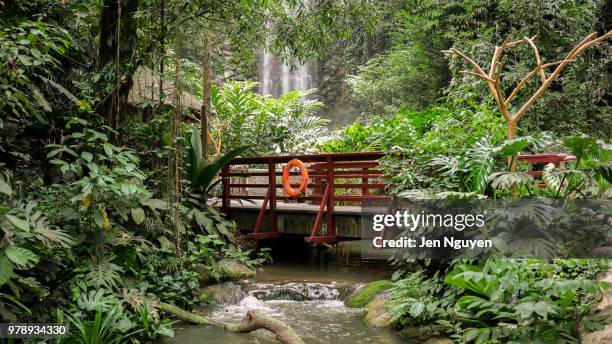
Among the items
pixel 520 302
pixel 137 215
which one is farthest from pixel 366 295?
pixel 137 215

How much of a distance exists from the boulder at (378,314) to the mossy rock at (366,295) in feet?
0.92

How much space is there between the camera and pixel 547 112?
1038cm

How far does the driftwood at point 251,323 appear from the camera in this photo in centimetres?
413

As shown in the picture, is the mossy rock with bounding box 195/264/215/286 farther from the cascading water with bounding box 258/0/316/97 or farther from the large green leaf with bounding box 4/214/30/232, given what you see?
the cascading water with bounding box 258/0/316/97

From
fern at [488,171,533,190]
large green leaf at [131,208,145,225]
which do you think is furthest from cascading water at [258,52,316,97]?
fern at [488,171,533,190]

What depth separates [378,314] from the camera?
5152 millimetres

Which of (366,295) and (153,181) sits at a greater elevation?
(153,181)

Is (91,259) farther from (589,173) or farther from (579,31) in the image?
(579,31)

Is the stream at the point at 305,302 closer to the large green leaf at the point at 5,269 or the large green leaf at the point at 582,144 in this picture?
the large green leaf at the point at 5,269

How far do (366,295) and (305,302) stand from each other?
732 mm

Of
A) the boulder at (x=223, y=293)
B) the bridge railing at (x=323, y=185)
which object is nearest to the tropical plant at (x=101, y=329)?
the boulder at (x=223, y=293)

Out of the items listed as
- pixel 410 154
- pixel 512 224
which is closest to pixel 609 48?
pixel 410 154

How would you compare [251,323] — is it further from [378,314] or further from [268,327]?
[378,314]

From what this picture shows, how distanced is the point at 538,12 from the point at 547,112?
5.96ft
